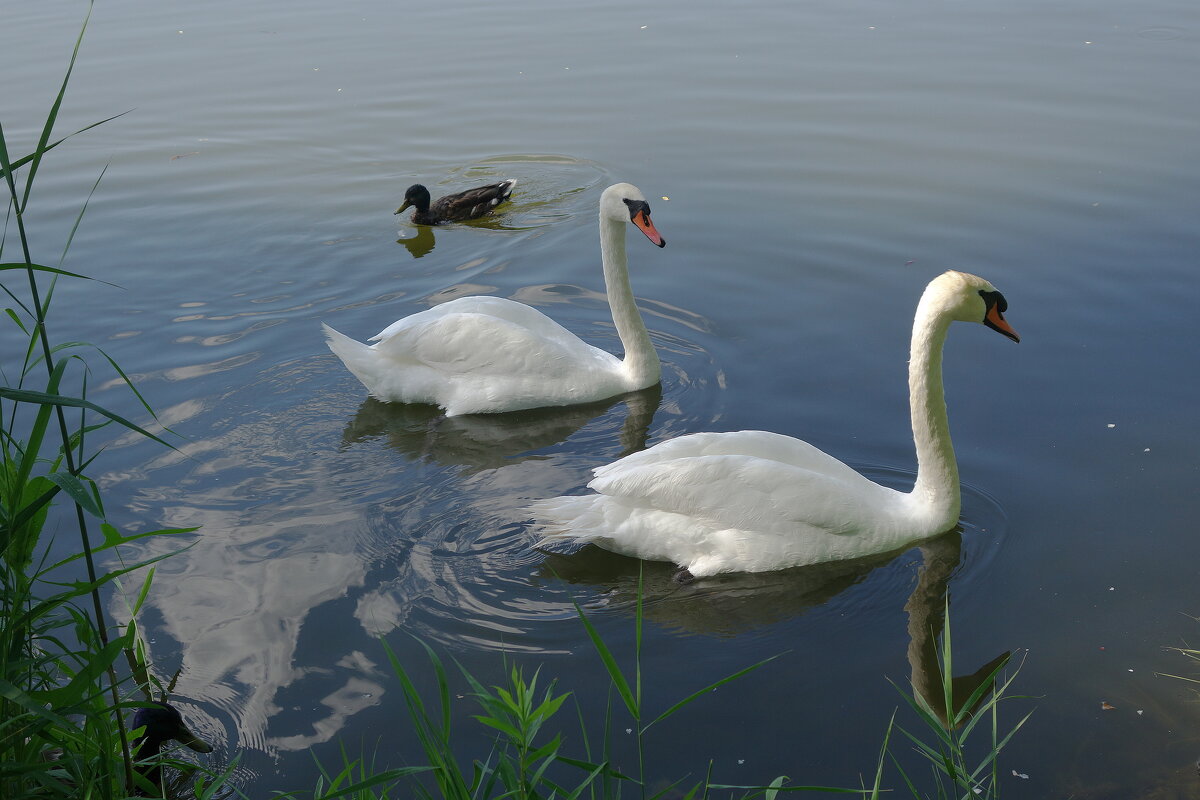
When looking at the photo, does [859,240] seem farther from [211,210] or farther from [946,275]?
[211,210]

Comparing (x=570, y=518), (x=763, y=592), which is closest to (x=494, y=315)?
(x=570, y=518)

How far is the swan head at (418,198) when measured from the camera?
34.3ft

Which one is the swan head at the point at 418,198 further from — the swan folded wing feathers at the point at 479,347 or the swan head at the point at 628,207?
the swan folded wing feathers at the point at 479,347

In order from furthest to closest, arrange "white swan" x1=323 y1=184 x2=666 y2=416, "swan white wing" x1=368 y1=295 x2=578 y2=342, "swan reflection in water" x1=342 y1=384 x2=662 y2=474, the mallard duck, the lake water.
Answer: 1. the mallard duck
2. "swan white wing" x1=368 y1=295 x2=578 y2=342
3. "white swan" x1=323 y1=184 x2=666 y2=416
4. "swan reflection in water" x1=342 y1=384 x2=662 y2=474
5. the lake water

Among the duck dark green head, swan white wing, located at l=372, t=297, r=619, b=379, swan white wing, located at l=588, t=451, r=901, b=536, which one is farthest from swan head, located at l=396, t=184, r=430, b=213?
the duck dark green head

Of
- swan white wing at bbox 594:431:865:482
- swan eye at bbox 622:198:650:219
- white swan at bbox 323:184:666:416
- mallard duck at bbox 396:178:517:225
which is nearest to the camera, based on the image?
swan white wing at bbox 594:431:865:482

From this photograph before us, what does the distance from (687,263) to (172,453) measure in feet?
13.5

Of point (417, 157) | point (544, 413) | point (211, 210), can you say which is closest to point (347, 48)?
point (417, 157)

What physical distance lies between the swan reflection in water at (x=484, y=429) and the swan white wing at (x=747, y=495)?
139 centimetres

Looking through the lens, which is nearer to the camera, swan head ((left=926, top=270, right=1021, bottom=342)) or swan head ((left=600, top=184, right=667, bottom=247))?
swan head ((left=926, top=270, right=1021, bottom=342))

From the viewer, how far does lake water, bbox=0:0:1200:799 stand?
4539 millimetres

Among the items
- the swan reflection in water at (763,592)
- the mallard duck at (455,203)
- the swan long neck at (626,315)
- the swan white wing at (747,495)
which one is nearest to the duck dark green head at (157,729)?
the swan reflection in water at (763,592)

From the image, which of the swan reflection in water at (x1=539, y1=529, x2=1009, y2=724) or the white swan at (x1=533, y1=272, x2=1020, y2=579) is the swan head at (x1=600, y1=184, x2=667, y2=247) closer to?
the white swan at (x1=533, y1=272, x2=1020, y2=579)

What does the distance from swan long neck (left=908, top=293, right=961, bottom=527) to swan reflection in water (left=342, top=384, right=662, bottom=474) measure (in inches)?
68.1
